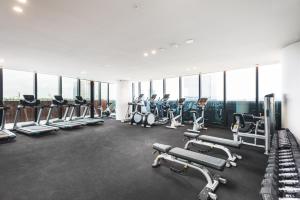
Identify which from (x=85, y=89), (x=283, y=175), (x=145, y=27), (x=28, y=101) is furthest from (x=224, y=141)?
(x=85, y=89)

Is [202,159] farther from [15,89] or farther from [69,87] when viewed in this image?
[69,87]

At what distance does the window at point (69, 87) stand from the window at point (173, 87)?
6.05 m

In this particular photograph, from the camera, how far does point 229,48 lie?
4.02 m

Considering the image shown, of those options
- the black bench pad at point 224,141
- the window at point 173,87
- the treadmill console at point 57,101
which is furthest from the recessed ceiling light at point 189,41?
the treadmill console at point 57,101

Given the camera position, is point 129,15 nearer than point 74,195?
No

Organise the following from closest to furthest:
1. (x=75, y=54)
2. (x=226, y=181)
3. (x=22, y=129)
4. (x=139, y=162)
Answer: (x=226, y=181)
(x=139, y=162)
(x=75, y=54)
(x=22, y=129)

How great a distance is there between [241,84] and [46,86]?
395 inches

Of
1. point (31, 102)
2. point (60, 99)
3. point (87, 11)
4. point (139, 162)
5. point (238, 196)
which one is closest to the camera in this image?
point (238, 196)

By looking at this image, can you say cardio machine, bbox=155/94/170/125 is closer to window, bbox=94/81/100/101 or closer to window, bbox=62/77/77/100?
window, bbox=94/81/100/101

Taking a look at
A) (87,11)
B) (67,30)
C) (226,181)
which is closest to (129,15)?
(87,11)

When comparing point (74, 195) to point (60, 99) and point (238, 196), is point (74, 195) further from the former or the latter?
point (60, 99)

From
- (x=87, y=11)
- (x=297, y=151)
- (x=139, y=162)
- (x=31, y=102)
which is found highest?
(x=87, y=11)

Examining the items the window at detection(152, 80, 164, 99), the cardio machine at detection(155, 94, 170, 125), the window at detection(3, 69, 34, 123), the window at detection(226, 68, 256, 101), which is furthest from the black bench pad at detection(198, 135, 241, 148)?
the window at detection(3, 69, 34, 123)

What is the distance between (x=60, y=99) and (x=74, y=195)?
20.5ft
